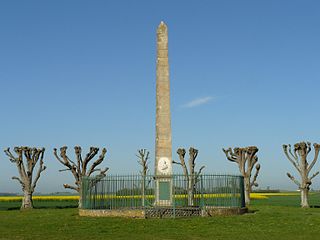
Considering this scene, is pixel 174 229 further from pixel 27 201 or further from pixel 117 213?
pixel 27 201

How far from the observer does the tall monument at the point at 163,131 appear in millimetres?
27609

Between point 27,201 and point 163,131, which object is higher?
point 163,131

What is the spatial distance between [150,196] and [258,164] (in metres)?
20.1

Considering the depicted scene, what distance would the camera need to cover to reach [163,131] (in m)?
28.0

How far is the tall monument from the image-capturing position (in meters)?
27.6

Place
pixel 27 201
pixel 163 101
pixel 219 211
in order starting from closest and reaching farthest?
pixel 219 211 < pixel 163 101 < pixel 27 201

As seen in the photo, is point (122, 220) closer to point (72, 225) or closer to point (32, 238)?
point (72, 225)

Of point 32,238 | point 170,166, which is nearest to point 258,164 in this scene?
point 170,166

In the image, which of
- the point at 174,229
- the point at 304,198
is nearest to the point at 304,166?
the point at 304,198

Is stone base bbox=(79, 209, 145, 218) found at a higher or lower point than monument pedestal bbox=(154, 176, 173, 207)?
lower

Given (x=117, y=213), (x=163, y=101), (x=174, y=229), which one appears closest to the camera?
(x=174, y=229)

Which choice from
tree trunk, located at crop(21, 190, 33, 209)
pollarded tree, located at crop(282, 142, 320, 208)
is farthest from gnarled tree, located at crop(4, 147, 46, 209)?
pollarded tree, located at crop(282, 142, 320, 208)

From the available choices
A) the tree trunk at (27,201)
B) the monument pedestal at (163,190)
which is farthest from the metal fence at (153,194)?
the tree trunk at (27,201)

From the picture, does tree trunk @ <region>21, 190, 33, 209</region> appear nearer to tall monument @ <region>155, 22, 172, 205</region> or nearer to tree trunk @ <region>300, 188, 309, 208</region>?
tall monument @ <region>155, 22, 172, 205</region>
